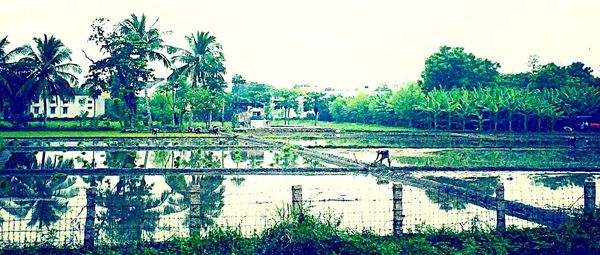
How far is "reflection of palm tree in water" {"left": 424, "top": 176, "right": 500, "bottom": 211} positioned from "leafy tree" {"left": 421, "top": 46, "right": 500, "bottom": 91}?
50134mm

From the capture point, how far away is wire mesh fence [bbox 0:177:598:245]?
1027 cm

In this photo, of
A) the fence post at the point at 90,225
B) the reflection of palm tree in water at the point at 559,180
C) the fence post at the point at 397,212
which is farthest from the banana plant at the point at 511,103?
the fence post at the point at 90,225

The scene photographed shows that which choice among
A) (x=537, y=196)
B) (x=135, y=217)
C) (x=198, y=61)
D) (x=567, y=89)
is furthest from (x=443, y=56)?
(x=135, y=217)

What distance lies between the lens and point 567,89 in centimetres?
5256

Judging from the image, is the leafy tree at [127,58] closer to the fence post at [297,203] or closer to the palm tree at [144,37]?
the palm tree at [144,37]

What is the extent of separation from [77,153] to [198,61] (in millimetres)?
24892

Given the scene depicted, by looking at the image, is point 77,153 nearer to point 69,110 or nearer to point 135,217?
point 135,217

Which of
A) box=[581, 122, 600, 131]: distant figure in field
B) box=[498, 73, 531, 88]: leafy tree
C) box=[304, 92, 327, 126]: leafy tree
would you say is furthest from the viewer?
box=[304, 92, 327, 126]: leafy tree

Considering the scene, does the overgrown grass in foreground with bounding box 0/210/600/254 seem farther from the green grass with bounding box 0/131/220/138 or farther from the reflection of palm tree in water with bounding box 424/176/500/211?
the green grass with bounding box 0/131/220/138

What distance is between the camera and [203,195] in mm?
16422

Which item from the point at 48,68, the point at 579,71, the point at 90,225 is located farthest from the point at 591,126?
the point at 90,225

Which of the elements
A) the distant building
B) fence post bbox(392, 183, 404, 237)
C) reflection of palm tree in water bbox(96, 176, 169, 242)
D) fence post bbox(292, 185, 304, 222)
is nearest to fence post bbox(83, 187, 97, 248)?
reflection of palm tree in water bbox(96, 176, 169, 242)

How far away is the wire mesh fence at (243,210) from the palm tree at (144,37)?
31.9 meters

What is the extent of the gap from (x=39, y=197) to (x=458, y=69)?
196ft
